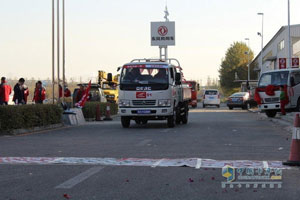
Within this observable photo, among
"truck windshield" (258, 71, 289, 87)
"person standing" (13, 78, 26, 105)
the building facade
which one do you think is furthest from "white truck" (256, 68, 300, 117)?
the building facade

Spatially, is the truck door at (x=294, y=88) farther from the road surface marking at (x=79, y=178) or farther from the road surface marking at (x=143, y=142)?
the road surface marking at (x=79, y=178)

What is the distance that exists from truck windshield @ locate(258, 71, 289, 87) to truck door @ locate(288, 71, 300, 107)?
32 cm

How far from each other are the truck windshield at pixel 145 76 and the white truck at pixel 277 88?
29.8 ft

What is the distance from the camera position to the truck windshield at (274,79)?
2623 centimetres

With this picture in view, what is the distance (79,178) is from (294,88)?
20314 millimetres

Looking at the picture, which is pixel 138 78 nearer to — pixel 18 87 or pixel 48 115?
pixel 48 115

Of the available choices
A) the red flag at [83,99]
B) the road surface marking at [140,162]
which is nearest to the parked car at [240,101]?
the red flag at [83,99]

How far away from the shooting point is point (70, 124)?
22344mm

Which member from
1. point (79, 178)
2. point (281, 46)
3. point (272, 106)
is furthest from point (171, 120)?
point (281, 46)

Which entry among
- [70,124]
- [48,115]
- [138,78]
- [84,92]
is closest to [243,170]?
[138,78]

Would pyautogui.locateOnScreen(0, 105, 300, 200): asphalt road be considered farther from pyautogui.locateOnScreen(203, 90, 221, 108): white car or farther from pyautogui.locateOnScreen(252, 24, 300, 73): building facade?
pyautogui.locateOnScreen(252, 24, 300, 73): building facade

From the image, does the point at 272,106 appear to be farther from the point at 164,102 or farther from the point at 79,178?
the point at 79,178

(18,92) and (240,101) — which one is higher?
(18,92)

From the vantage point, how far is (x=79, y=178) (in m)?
7.51
